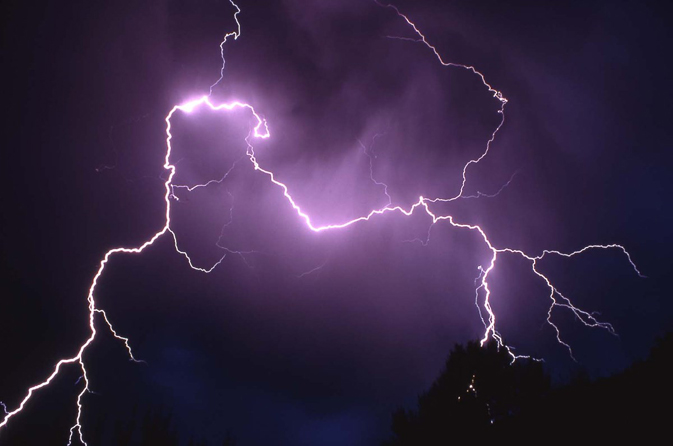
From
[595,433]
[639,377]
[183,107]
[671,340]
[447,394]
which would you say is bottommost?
[595,433]

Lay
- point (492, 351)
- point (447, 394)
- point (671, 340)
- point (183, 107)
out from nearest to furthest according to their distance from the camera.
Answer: point (671, 340), point (183, 107), point (447, 394), point (492, 351)

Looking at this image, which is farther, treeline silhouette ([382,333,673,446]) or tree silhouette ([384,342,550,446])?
tree silhouette ([384,342,550,446])

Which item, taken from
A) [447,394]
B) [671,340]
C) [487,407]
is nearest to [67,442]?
[447,394]

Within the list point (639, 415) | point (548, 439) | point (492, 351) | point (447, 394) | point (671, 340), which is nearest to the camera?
point (639, 415)

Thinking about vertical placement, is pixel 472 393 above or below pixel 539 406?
above

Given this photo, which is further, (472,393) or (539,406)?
(472,393)

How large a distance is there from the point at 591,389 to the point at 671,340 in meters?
2.20

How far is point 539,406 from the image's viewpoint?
7.42m

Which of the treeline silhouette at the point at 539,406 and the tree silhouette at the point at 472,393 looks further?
the tree silhouette at the point at 472,393

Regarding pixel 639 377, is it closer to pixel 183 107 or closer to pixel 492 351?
pixel 492 351

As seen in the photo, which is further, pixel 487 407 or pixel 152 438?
pixel 152 438

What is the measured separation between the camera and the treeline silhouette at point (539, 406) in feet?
17.2

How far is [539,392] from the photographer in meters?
14.1

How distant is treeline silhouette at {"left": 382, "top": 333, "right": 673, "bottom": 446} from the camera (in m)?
5.24
